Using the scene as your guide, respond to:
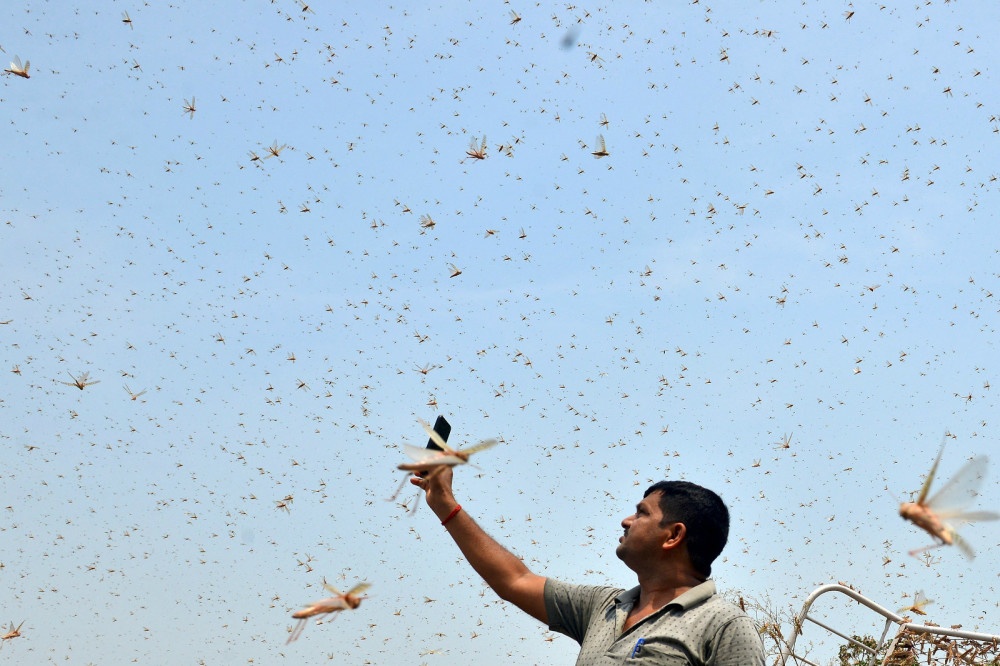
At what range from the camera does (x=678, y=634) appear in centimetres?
362

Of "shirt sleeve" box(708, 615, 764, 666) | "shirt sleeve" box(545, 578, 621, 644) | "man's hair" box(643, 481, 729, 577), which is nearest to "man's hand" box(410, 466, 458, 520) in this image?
"shirt sleeve" box(545, 578, 621, 644)

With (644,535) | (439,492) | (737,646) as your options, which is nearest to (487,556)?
(439,492)

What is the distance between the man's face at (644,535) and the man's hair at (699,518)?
3cm

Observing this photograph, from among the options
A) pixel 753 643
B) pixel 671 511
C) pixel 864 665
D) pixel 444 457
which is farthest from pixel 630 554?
pixel 864 665

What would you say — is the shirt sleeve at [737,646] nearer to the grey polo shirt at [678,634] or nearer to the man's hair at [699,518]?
the grey polo shirt at [678,634]

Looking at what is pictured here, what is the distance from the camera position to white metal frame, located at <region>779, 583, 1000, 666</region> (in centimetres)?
560

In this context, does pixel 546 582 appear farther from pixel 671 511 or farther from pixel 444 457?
pixel 444 457

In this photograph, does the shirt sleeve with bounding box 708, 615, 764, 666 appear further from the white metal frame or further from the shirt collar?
the white metal frame

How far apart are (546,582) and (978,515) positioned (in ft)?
6.61

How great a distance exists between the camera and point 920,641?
602cm

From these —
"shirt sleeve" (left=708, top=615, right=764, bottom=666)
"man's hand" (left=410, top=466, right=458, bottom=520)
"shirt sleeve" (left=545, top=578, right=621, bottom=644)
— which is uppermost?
"man's hand" (left=410, top=466, right=458, bottom=520)

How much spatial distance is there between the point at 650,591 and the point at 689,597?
9.2 inches

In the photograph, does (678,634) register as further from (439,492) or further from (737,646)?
(439,492)

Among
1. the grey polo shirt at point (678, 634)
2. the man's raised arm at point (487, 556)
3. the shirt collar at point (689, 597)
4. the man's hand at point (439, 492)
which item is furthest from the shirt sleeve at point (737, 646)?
the man's hand at point (439, 492)
